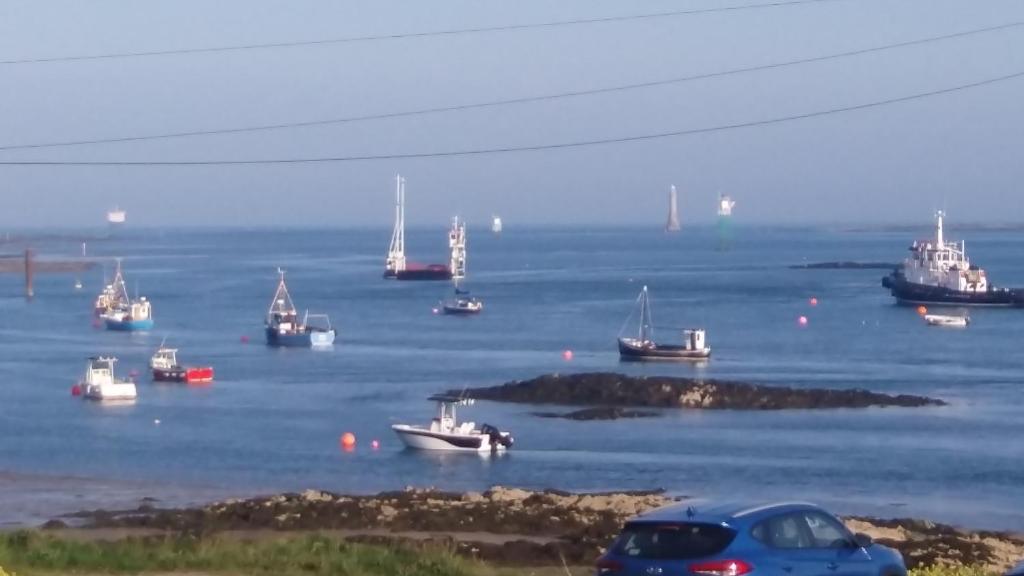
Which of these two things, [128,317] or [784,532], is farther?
[128,317]

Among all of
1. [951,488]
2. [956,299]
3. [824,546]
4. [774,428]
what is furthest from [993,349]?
[824,546]

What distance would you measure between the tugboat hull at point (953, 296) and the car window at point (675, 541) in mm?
81428

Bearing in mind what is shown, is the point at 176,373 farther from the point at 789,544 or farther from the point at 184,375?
the point at 789,544

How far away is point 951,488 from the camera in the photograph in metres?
31.8

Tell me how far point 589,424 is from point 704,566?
33.4 metres

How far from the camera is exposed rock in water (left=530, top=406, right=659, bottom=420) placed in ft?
143

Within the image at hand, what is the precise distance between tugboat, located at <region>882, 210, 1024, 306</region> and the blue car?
80774 mm

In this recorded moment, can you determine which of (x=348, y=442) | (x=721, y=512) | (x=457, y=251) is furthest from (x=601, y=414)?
(x=457, y=251)

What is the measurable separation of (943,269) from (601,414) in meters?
51.3

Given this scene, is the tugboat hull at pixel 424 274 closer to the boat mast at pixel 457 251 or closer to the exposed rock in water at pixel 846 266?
the boat mast at pixel 457 251

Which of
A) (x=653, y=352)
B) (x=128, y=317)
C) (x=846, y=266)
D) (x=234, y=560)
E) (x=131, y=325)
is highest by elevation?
(x=846, y=266)

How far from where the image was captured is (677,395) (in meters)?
46.5

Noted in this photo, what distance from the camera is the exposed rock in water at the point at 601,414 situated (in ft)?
143

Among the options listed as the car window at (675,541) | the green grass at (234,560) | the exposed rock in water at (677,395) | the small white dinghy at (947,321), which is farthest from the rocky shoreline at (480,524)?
the small white dinghy at (947,321)
